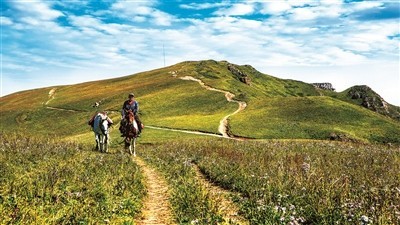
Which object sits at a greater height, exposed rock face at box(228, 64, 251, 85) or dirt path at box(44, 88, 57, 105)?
exposed rock face at box(228, 64, 251, 85)

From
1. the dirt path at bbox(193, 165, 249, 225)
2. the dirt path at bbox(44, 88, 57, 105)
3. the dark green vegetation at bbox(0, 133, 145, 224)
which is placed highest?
the dirt path at bbox(44, 88, 57, 105)

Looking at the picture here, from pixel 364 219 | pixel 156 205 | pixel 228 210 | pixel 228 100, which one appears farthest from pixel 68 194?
pixel 228 100

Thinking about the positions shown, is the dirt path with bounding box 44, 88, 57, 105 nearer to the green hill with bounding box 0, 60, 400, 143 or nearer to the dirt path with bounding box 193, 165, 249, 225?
the green hill with bounding box 0, 60, 400, 143

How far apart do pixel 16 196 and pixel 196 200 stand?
14.2 ft

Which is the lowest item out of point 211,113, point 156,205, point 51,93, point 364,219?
point 156,205

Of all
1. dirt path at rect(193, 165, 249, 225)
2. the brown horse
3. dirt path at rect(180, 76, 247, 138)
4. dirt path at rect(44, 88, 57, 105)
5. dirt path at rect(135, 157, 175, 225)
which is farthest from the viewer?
dirt path at rect(44, 88, 57, 105)

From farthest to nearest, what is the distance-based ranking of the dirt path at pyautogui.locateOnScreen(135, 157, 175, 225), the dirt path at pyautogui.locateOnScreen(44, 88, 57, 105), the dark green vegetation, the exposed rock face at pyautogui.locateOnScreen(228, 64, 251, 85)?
the exposed rock face at pyautogui.locateOnScreen(228, 64, 251, 85), the dirt path at pyautogui.locateOnScreen(44, 88, 57, 105), the dirt path at pyautogui.locateOnScreen(135, 157, 175, 225), the dark green vegetation

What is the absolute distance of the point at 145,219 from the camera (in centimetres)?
1031

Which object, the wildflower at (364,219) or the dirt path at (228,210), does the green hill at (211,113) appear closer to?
the dirt path at (228,210)

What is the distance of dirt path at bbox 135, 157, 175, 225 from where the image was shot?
10.2 m

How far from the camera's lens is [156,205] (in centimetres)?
1196

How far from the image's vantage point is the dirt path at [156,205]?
1022 centimetres

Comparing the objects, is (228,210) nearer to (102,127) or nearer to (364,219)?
(364,219)

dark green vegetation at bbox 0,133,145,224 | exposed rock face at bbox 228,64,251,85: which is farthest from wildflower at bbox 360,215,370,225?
exposed rock face at bbox 228,64,251,85
